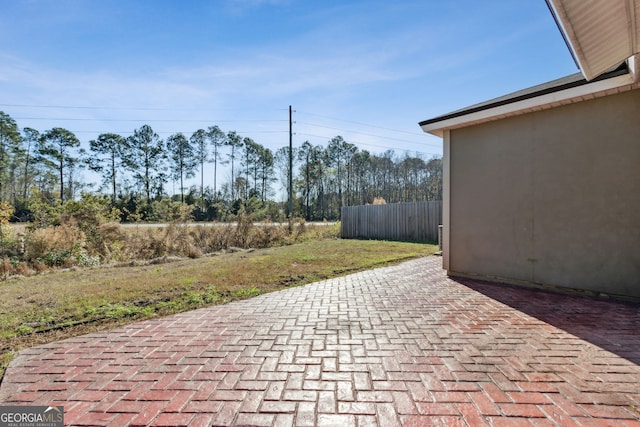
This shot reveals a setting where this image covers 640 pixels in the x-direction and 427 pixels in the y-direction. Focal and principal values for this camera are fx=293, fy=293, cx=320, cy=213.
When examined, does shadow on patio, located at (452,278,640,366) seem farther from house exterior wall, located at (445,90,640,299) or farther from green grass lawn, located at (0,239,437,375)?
green grass lawn, located at (0,239,437,375)

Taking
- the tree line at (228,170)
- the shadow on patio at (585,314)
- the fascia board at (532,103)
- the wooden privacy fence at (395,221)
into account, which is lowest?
the shadow on patio at (585,314)

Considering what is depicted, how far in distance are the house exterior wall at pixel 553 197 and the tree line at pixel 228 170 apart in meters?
25.0

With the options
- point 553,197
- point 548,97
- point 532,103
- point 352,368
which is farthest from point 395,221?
point 352,368

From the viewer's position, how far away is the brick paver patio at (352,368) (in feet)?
5.66

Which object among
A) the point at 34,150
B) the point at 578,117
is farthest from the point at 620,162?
the point at 34,150

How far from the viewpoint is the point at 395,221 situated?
13367mm

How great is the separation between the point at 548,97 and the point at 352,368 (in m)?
4.63

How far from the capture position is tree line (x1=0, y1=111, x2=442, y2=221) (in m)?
30.0

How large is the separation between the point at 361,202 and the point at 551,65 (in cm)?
2894

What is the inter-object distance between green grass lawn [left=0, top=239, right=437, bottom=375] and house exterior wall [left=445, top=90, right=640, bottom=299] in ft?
8.30

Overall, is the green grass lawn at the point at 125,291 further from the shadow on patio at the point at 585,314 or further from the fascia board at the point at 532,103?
the fascia board at the point at 532,103

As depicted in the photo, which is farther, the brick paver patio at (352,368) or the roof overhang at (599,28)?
the roof overhang at (599,28)

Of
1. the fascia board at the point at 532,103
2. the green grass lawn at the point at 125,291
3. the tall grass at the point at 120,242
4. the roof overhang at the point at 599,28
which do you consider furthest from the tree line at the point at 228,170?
the roof overhang at the point at 599,28

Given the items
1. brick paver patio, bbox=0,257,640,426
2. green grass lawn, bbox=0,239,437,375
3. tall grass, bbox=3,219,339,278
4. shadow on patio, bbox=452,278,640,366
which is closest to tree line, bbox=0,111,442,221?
tall grass, bbox=3,219,339,278
